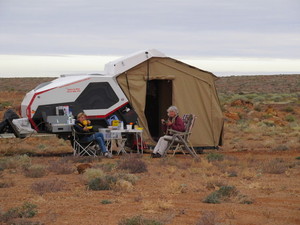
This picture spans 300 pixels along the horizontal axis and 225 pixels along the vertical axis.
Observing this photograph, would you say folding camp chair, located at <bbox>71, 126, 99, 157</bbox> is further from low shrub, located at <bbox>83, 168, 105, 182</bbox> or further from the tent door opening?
low shrub, located at <bbox>83, 168, 105, 182</bbox>

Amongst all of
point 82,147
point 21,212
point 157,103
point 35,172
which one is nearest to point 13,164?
point 35,172

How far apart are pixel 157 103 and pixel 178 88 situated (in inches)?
63.5

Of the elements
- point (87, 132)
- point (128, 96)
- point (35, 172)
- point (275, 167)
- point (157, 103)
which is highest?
point (128, 96)

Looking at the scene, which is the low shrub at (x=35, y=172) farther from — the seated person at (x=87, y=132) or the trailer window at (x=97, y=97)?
the trailer window at (x=97, y=97)

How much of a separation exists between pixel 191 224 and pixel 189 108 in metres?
8.37

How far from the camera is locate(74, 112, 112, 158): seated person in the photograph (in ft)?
43.3

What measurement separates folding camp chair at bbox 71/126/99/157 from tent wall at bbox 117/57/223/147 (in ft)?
4.79

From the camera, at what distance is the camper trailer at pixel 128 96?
13.5 meters

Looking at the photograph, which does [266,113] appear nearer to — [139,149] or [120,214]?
[139,149]

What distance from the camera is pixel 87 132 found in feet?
43.6

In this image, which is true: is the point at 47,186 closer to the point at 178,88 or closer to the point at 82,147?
the point at 82,147

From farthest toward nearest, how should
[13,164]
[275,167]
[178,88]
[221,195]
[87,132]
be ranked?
[178,88], [87,132], [13,164], [275,167], [221,195]

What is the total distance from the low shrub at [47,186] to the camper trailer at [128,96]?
3972 millimetres

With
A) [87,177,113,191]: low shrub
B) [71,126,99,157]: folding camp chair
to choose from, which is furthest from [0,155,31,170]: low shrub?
[87,177,113,191]: low shrub
